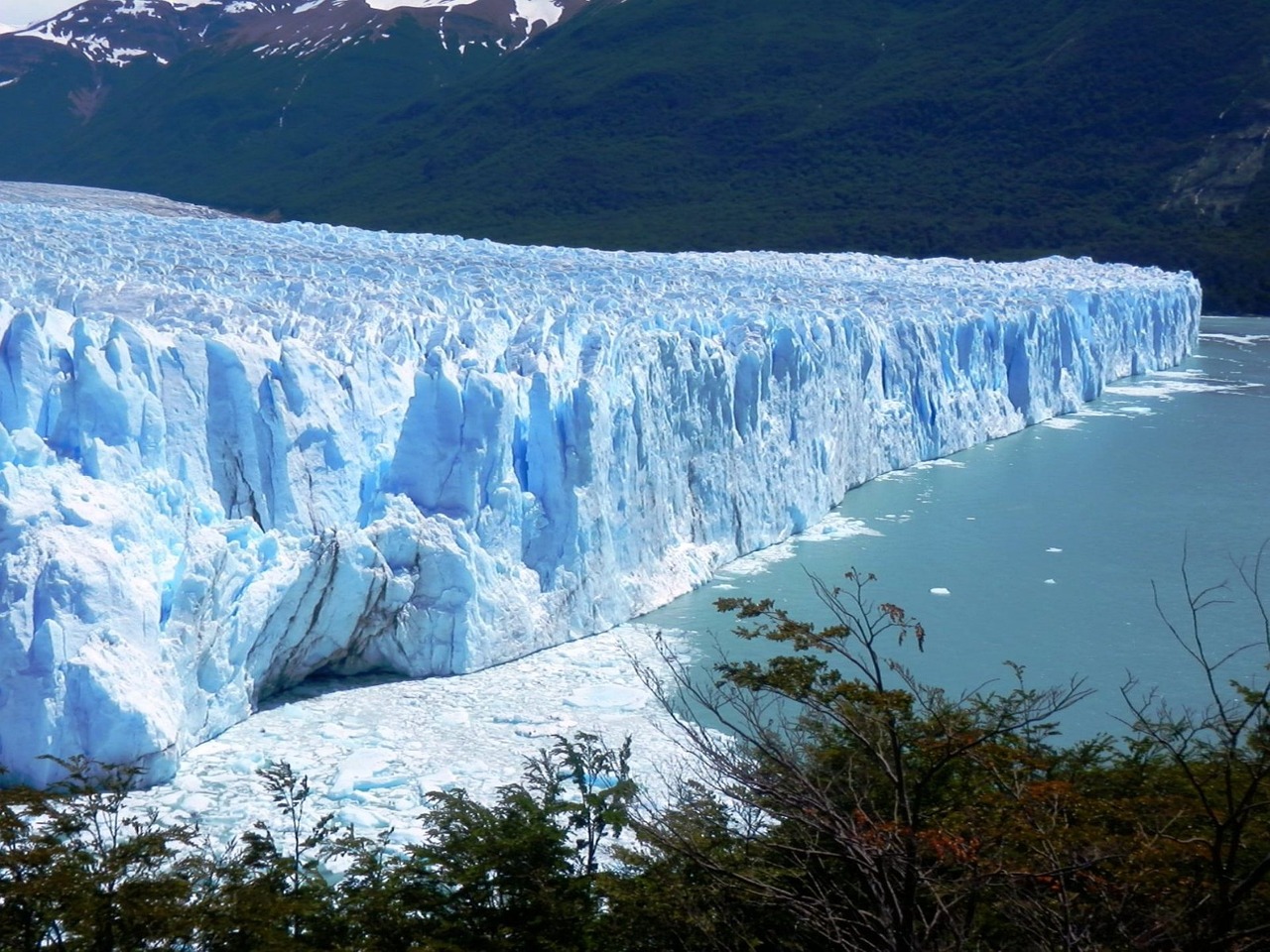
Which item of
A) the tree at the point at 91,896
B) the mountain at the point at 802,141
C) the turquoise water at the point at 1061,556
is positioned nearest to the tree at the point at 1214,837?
the turquoise water at the point at 1061,556

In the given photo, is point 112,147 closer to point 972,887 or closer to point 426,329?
point 426,329

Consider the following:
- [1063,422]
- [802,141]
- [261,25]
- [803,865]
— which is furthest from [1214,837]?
[261,25]

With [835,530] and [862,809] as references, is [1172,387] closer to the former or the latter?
[835,530]

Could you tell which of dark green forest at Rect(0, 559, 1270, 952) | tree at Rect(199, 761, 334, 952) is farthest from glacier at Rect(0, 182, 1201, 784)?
tree at Rect(199, 761, 334, 952)

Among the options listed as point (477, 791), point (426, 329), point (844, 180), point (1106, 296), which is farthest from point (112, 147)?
point (477, 791)

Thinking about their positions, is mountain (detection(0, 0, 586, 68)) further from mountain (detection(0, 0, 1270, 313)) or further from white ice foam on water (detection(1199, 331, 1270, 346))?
white ice foam on water (detection(1199, 331, 1270, 346))
